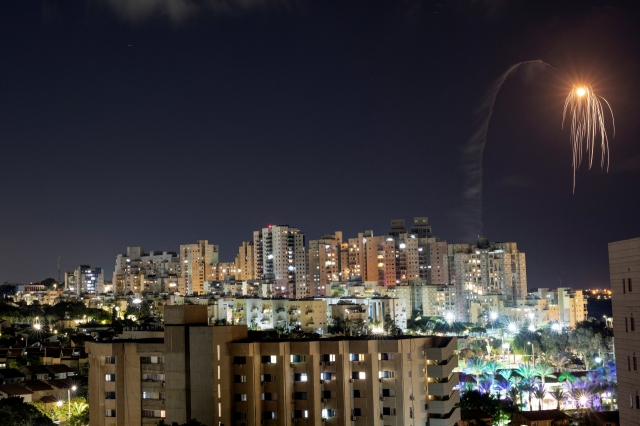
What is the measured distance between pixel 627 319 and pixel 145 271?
74654 millimetres

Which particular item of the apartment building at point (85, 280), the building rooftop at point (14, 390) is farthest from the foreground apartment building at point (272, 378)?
the apartment building at point (85, 280)

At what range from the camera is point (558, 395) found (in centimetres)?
2542

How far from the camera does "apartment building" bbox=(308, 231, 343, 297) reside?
66.0m

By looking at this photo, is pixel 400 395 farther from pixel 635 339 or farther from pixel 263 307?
pixel 263 307

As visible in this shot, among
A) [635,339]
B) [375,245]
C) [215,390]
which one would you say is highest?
[375,245]

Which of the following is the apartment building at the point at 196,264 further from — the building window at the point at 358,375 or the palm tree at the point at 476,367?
the building window at the point at 358,375

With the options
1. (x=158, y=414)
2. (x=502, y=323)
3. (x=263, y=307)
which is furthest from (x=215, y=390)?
(x=502, y=323)

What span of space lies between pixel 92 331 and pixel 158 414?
2431 centimetres

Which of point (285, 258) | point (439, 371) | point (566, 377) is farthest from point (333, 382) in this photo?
point (285, 258)

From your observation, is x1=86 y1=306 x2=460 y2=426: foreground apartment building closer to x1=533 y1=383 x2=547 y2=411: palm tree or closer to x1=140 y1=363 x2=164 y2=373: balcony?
x1=140 y1=363 x2=164 y2=373: balcony

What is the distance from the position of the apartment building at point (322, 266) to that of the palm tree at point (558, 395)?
1547 inches

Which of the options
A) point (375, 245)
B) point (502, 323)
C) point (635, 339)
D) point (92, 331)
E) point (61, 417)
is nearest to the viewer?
point (635, 339)

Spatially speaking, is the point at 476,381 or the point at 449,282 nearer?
the point at 476,381

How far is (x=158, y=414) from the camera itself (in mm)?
14797
